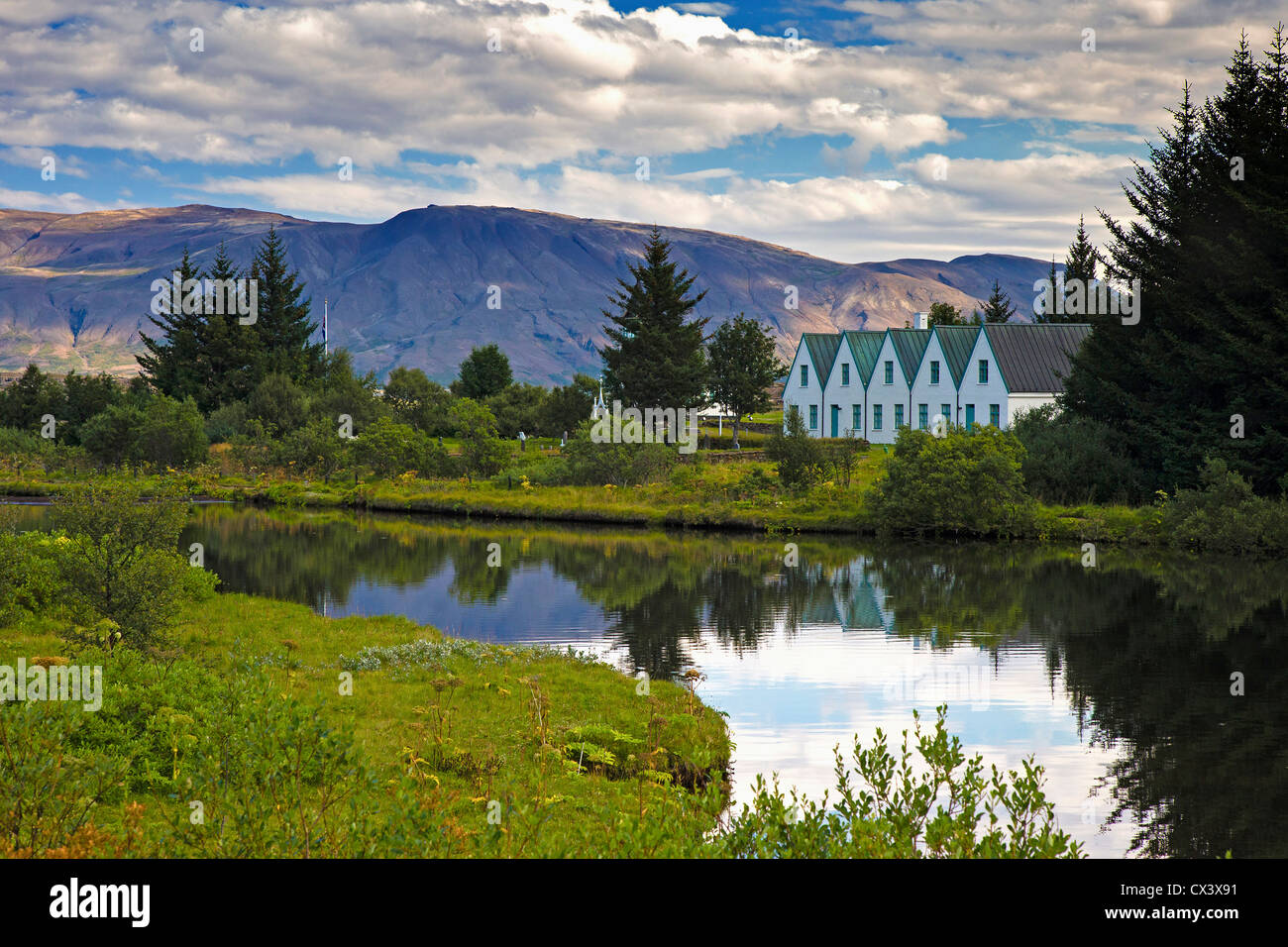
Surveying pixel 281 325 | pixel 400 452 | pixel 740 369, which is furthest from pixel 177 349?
pixel 740 369

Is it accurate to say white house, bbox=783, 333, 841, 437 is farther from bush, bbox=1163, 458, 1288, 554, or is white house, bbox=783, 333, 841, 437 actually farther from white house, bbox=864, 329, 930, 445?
bush, bbox=1163, 458, 1288, 554

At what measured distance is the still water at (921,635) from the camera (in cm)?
1414

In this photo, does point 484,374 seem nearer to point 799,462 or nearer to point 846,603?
point 799,462

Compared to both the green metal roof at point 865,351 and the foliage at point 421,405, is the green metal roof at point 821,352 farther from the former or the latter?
the foliage at point 421,405

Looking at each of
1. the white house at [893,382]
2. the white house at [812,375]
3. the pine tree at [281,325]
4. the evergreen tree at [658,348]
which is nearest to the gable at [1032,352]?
the white house at [893,382]

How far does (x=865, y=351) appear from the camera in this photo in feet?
240

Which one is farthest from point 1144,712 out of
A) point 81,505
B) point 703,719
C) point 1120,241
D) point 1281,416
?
point 1120,241

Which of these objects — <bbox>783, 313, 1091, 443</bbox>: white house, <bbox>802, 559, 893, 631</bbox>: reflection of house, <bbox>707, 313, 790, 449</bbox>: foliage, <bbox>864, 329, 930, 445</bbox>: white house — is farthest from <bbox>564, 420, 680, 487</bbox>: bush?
<bbox>707, 313, 790, 449</bbox>: foliage

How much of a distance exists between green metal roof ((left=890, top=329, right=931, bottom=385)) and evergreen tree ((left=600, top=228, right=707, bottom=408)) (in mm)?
12411

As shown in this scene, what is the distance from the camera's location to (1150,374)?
40.3 m

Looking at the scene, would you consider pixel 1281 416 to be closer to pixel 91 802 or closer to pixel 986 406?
pixel 986 406

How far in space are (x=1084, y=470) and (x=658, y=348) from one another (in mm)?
36206
